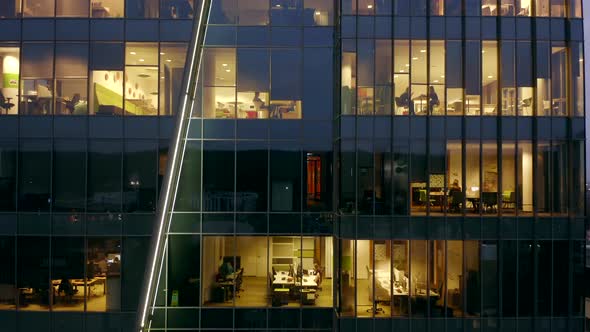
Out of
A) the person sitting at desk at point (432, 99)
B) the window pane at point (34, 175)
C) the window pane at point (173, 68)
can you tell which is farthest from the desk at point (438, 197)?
the window pane at point (34, 175)

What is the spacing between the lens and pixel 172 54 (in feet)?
77.3

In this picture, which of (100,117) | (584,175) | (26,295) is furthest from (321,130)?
(26,295)

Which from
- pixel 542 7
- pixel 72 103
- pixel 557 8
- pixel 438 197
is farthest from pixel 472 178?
pixel 72 103

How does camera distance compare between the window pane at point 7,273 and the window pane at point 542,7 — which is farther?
the window pane at point 7,273

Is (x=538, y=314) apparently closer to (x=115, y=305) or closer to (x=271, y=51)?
(x=271, y=51)

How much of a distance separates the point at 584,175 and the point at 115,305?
20946mm

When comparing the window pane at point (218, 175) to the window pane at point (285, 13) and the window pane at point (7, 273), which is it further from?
the window pane at point (7, 273)

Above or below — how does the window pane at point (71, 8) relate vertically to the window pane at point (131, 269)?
above

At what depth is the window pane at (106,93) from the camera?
23.4 m

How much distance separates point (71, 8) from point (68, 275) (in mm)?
11848

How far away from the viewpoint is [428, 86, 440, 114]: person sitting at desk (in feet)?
73.9

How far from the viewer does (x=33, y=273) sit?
23.0m

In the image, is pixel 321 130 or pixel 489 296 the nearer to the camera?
pixel 489 296

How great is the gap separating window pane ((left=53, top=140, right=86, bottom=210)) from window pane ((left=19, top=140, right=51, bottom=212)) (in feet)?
1.16
